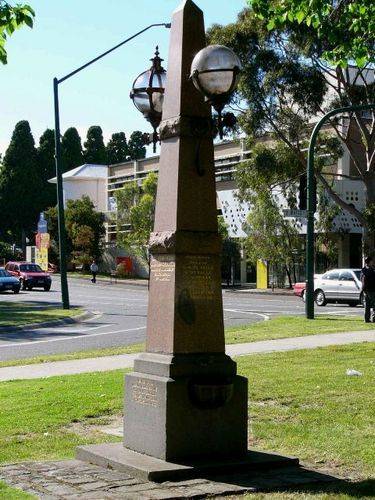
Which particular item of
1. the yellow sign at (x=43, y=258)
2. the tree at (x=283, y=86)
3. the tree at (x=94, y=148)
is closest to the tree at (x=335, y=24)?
the tree at (x=283, y=86)

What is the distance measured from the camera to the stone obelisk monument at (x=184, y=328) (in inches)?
287

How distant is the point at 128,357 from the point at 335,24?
22.5 feet

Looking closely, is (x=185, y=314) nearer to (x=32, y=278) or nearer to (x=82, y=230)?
(x=32, y=278)

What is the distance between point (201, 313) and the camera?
7594 millimetres

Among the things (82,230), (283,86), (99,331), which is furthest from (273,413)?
(82,230)

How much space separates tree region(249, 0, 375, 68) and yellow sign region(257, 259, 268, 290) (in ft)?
140

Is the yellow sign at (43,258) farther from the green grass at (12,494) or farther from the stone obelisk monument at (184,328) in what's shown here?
the green grass at (12,494)

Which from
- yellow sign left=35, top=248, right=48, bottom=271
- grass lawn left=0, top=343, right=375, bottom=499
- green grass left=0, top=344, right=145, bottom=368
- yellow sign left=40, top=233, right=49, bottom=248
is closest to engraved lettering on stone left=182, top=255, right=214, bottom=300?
grass lawn left=0, top=343, right=375, bottom=499

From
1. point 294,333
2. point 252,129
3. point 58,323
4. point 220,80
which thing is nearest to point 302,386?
point 220,80

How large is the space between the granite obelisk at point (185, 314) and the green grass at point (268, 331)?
9.12 metres

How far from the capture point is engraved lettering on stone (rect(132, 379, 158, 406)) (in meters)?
7.38

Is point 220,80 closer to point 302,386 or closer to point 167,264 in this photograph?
point 167,264

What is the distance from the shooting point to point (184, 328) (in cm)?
751

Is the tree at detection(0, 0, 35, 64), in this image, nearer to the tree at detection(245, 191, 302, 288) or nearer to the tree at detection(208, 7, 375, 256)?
the tree at detection(208, 7, 375, 256)
